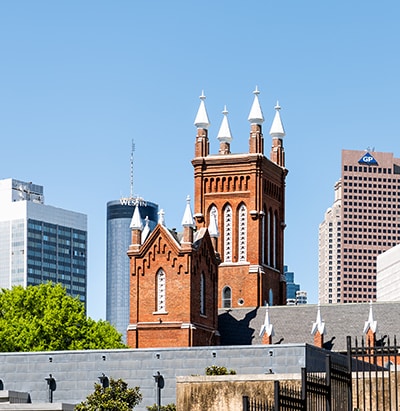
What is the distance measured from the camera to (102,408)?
63719mm

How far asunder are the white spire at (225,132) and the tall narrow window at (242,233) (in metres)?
8.13

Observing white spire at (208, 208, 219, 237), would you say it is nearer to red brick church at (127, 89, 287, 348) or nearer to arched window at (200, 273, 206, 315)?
red brick church at (127, 89, 287, 348)

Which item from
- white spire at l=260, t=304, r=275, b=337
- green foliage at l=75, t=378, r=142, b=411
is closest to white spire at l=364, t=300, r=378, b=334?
white spire at l=260, t=304, r=275, b=337

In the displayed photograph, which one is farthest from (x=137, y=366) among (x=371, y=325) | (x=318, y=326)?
(x=371, y=325)

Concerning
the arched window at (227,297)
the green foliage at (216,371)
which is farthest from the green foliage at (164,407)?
the arched window at (227,297)

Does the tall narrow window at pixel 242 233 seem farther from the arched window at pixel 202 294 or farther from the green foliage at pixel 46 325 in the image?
the green foliage at pixel 46 325

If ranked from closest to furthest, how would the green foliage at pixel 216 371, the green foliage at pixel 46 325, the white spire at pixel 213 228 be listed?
the green foliage at pixel 216 371, the green foliage at pixel 46 325, the white spire at pixel 213 228

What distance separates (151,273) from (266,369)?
22258 mm

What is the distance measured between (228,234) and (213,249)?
9.38 meters

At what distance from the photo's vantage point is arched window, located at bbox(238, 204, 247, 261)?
107 m

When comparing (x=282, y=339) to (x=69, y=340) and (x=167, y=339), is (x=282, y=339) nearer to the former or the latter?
(x=167, y=339)

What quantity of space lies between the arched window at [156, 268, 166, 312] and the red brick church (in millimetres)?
69

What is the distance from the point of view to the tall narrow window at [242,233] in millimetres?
106562

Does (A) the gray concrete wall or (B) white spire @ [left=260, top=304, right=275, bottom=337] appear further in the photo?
(B) white spire @ [left=260, top=304, right=275, bottom=337]
